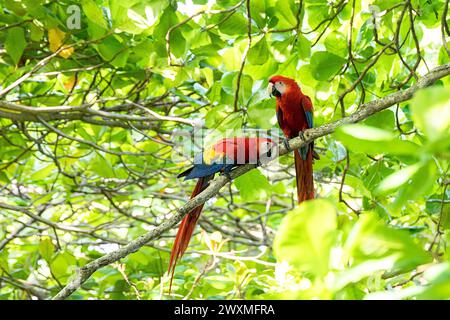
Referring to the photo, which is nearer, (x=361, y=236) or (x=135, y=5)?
(x=361, y=236)

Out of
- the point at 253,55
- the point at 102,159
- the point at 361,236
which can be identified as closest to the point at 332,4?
the point at 253,55

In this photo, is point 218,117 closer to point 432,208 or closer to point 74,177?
point 432,208

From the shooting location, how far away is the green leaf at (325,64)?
1.96 m

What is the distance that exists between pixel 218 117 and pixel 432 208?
2.75 feet

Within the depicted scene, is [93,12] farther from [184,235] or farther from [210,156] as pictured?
[184,235]

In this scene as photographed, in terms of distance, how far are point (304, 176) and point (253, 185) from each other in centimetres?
18

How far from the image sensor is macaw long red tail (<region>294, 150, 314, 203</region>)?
2.03 metres

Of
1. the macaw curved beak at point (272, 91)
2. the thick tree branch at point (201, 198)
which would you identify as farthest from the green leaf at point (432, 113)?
the macaw curved beak at point (272, 91)

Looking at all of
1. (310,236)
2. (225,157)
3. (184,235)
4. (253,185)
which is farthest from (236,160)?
(310,236)

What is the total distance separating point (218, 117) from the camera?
2.03 metres

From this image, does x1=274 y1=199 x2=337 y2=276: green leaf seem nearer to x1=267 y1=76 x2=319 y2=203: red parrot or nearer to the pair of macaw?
the pair of macaw

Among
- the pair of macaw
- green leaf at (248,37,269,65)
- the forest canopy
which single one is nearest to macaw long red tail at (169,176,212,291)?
the pair of macaw

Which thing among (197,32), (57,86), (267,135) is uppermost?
(57,86)
